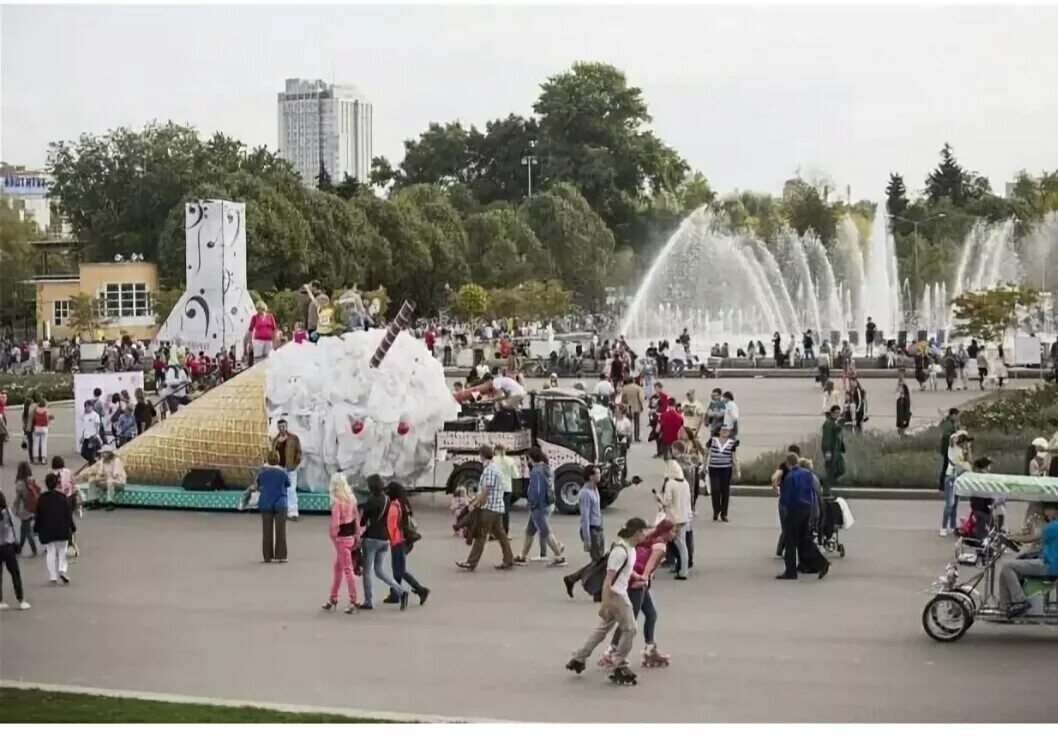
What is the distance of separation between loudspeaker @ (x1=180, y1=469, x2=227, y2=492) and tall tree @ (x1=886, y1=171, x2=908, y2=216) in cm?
10490

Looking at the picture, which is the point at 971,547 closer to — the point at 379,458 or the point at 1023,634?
the point at 1023,634

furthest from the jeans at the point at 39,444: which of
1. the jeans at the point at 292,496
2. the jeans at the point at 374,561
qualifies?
the jeans at the point at 374,561

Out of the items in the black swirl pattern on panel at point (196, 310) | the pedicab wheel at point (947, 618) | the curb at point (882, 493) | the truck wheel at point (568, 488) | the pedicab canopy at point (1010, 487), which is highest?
the black swirl pattern on panel at point (196, 310)

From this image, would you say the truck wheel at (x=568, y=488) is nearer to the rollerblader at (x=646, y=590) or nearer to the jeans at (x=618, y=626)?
the rollerblader at (x=646, y=590)

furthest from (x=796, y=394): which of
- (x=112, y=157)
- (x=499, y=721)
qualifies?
(x=112, y=157)

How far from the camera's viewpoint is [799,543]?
17.6 m

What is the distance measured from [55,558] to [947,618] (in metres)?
9.86

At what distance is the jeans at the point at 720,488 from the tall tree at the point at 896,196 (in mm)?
104599

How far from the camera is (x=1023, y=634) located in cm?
1445

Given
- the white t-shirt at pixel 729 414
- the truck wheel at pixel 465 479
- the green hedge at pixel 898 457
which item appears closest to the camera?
the truck wheel at pixel 465 479

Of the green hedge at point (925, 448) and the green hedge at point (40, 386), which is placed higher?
the green hedge at point (40, 386)

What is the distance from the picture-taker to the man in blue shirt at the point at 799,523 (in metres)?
17.6

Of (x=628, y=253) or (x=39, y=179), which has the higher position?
(x=39, y=179)

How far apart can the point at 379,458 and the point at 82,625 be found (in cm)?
808
